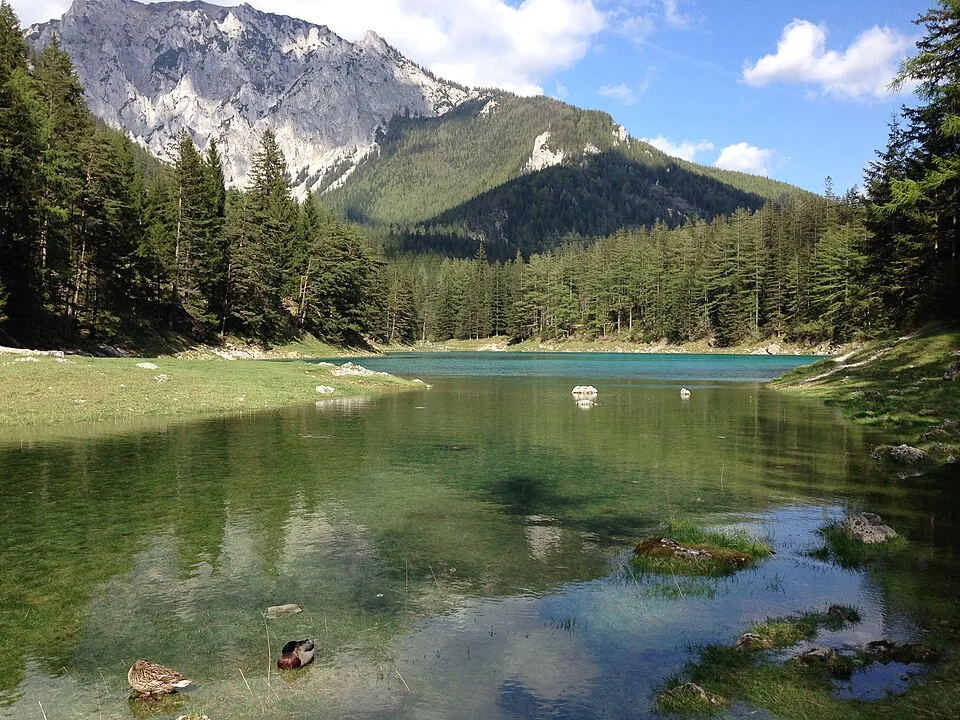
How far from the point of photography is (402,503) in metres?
17.3

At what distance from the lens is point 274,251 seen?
108375 mm

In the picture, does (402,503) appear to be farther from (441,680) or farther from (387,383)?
(387,383)

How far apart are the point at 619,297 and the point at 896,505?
175 metres

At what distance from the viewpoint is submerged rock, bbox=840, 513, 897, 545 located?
1367 cm

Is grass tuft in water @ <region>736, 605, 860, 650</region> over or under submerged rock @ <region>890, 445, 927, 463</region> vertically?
over

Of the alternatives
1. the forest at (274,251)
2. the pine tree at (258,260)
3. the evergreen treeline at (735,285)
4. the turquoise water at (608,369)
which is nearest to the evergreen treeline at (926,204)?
the forest at (274,251)

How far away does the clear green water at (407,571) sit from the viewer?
315 inches

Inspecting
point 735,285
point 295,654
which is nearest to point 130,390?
point 295,654

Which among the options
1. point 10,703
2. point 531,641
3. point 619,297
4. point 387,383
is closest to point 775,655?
point 531,641

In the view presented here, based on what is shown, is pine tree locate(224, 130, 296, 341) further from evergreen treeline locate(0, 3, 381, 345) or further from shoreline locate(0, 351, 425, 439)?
shoreline locate(0, 351, 425, 439)

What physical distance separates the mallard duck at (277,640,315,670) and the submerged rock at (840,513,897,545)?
1140cm

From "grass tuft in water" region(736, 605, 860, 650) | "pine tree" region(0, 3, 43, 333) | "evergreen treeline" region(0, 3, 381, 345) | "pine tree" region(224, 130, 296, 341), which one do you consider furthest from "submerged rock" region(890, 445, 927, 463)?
"pine tree" region(224, 130, 296, 341)

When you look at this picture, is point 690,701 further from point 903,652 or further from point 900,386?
point 900,386

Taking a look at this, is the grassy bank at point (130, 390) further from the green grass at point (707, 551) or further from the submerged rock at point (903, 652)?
the submerged rock at point (903, 652)
